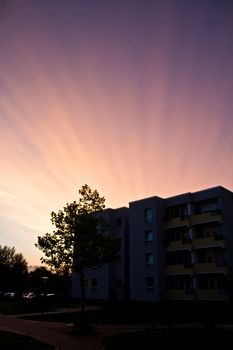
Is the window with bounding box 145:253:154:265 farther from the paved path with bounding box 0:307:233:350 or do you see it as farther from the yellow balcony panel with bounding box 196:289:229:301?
the paved path with bounding box 0:307:233:350

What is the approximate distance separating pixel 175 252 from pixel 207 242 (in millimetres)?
5925

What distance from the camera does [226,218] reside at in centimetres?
4406

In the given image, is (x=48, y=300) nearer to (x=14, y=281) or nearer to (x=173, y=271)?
(x=173, y=271)

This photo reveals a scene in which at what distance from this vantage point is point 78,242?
88.8 feet

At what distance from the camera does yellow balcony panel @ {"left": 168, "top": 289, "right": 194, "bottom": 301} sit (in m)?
44.1

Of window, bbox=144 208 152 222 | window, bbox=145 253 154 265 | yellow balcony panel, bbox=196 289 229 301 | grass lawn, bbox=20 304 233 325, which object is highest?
window, bbox=144 208 152 222

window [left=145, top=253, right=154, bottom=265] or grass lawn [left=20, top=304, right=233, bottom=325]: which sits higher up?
window [left=145, top=253, right=154, bottom=265]

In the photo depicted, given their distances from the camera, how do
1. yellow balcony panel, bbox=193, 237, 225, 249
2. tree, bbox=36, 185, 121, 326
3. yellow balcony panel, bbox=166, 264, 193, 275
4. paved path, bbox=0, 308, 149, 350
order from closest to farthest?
paved path, bbox=0, 308, 149, 350 → tree, bbox=36, 185, 121, 326 → yellow balcony panel, bbox=193, 237, 225, 249 → yellow balcony panel, bbox=166, 264, 193, 275

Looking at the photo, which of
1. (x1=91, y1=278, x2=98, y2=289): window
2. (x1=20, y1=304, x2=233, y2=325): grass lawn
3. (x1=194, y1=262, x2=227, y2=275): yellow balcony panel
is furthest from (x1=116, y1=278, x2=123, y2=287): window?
(x1=194, y1=262, x2=227, y2=275): yellow balcony panel

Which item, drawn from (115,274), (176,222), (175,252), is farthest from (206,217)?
(115,274)

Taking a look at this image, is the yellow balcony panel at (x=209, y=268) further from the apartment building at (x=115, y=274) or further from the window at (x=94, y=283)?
the window at (x=94, y=283)

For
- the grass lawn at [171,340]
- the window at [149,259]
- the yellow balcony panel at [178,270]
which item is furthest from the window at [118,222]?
the grass lawn at [171,340]

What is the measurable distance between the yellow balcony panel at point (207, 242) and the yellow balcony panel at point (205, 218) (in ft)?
8.00

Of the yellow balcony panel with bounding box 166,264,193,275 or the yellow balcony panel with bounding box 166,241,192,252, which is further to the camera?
the yellow balcony panel with bounding box 166,241,192,252
